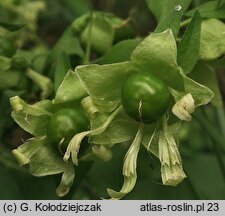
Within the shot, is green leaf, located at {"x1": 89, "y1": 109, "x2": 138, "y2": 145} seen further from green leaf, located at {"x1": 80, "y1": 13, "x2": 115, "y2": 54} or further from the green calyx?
green leaf, located at {"x1": 80, "y1": 13, "x2": 115, "y2": 54}

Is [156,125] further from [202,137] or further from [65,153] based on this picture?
[202,137]

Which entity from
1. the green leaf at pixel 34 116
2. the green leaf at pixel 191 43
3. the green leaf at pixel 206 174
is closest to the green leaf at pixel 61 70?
the green leaf at pixel 34 116

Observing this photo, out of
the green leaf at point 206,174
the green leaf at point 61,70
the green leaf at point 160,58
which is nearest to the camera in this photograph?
the green leaf at point 160,58

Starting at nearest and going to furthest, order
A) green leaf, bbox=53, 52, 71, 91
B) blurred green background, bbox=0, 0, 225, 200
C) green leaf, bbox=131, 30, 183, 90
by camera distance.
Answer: green leaf, bbox=131, 30, 183, 90 → green leaf, bbox=53, 52, 71, 91 → blurred green background, bbox=0, 0, 225, 200

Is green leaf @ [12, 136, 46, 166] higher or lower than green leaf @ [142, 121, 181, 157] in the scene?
lower

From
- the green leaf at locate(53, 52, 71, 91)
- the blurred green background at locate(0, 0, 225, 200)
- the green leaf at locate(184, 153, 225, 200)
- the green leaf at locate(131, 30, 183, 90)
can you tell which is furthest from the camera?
the green leaf at locate(184, 153, 225, 200)

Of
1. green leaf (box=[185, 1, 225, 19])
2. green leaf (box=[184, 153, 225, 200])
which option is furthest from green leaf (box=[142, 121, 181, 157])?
green leaf (box=[184, 153, 225, 200])

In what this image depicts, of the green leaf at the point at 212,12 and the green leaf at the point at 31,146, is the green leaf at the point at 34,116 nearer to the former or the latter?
the green leaf at the point at 31,146

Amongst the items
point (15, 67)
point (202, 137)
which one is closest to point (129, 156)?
point (15, 67)
